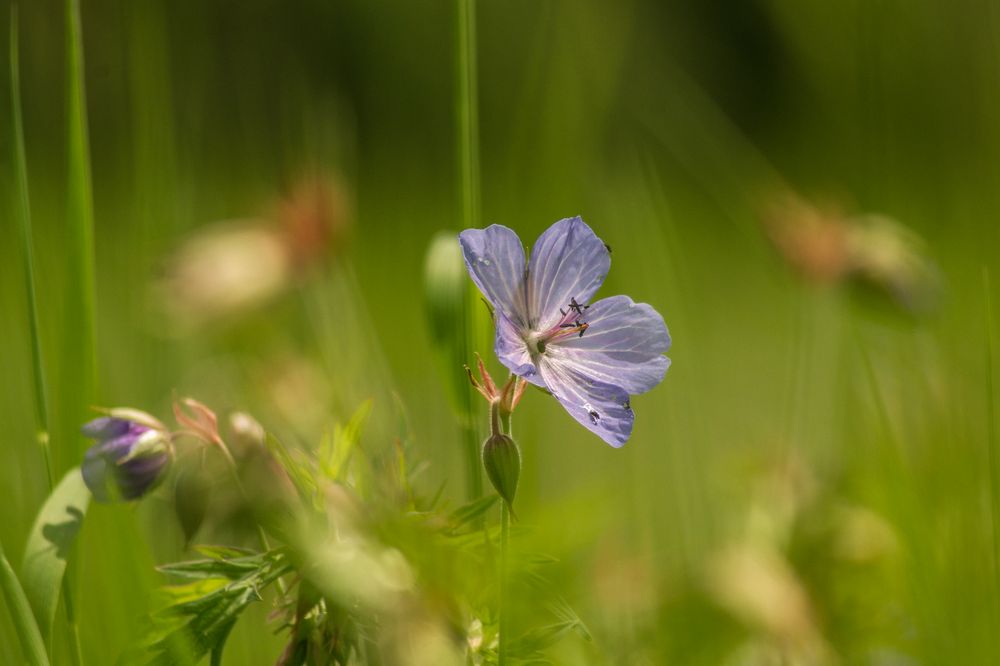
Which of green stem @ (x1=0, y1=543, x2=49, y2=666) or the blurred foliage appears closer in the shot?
green stem @ (x1=0, y1=543, x2=49, y2=666)

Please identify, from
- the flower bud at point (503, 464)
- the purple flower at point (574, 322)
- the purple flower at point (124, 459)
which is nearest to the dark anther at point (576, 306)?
the purple flower at point (574, 322)

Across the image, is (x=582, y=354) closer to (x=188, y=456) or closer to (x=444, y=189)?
(x=188, y=456)

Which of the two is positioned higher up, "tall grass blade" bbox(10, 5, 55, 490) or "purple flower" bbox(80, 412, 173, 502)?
"tall grass blade" bbox(10, 5, 55, 490)

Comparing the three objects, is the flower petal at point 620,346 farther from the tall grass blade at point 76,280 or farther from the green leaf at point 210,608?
the tall grass blade at point 76,280

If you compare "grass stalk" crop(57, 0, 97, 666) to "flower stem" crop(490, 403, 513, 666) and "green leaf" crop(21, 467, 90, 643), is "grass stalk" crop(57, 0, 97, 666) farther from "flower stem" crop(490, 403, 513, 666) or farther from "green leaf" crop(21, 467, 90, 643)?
"flower stem" crop(490, 403, 513, 666)

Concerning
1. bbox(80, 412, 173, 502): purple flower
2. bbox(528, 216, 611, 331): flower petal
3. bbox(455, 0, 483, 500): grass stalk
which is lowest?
bbox(80, 412, 173, 502): purple flower

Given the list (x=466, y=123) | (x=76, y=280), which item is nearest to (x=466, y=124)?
(x=466, y=123)

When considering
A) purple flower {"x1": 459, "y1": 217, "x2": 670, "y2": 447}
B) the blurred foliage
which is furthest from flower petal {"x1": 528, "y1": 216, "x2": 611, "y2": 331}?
the blurred foliage
